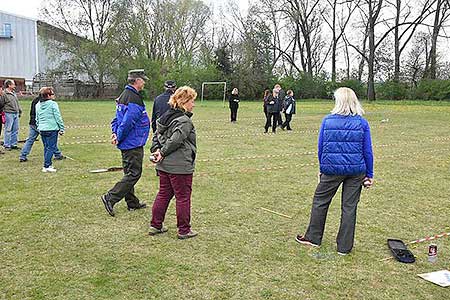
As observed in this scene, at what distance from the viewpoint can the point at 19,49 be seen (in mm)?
46406

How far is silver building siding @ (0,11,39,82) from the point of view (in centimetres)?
4578

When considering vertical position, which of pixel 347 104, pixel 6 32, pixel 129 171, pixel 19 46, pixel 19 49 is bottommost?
pixel 129 171

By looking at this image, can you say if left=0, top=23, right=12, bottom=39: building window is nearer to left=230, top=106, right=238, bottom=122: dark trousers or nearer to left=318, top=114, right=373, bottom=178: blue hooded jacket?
left=230, top=106, right=238, bottom=122: dark trousers

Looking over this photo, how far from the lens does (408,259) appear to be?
15.4ft

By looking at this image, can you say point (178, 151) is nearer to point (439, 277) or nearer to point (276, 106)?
point (439, 277)

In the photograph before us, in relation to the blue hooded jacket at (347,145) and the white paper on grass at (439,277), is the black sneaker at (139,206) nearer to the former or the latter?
the blue hooded jacket at (347,145)

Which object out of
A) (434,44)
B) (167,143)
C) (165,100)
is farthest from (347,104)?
(434,44)

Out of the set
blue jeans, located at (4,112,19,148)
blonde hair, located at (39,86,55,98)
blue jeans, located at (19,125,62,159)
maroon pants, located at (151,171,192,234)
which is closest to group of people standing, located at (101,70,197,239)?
maroon pants, located at (151,171,192,234)

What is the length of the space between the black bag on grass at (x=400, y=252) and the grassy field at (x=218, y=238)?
7 cm

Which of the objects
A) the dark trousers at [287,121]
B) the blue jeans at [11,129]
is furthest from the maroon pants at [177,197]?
the dark trousers at [287,121]

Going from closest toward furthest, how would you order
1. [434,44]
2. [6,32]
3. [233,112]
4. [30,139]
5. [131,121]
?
[131,121], [30,139], [233,112], [434,44], [6,32]

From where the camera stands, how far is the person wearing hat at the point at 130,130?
5746 millimetres

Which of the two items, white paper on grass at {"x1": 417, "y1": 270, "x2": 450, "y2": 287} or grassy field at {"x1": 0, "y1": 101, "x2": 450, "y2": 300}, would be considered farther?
white paper on grass at {"x1": 417, "y1": 270, "x2": 450, "y2": 287}

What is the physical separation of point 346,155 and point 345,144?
0.35ft
